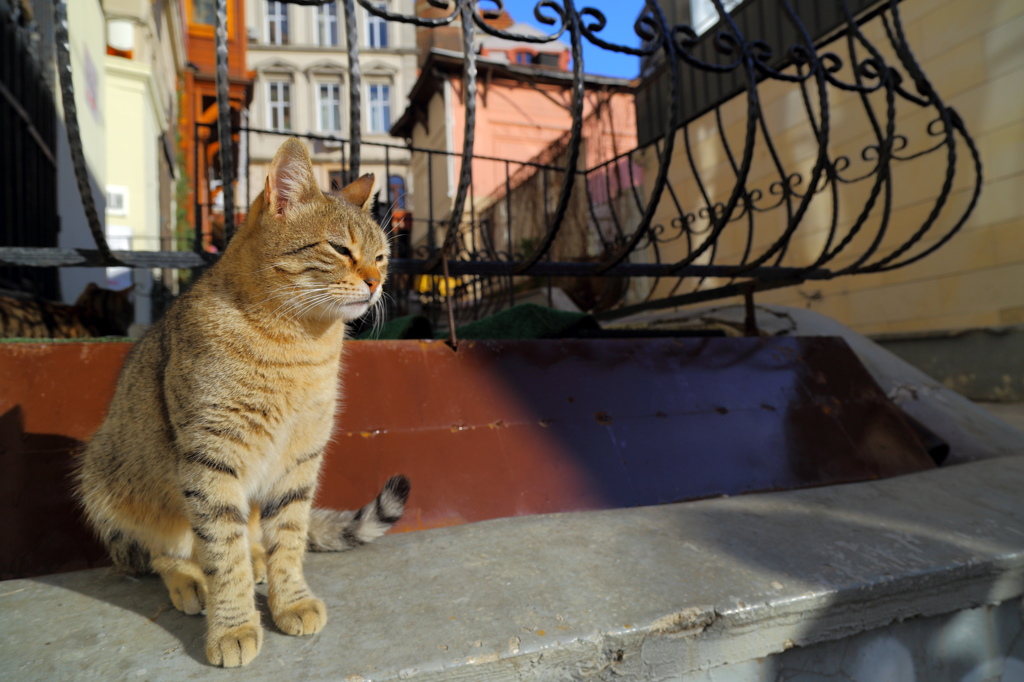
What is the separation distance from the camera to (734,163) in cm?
284

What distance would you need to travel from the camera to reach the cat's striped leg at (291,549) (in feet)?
3.97

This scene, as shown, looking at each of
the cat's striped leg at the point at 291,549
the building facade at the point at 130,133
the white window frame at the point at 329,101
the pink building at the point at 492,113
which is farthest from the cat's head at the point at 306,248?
the white window frame at the point at 329,101

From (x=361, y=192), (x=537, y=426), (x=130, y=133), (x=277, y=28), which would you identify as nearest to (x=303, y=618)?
(x=537, y=426)

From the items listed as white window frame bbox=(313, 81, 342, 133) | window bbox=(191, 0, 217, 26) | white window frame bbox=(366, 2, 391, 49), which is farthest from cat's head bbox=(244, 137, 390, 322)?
white window frame bbox=(366, 2, 391, 49)

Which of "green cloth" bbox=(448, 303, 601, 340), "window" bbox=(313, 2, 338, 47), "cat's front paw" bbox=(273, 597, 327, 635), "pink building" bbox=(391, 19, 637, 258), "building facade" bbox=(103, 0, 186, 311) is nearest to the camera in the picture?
"cat's front paw" bbox=(273, 597, 327, 635)

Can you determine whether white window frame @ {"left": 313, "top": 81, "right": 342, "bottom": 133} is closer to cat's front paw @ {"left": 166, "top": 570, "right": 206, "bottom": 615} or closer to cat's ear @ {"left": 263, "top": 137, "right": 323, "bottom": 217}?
cat's ear @ {"left": 263, "top": 137, "right": 323, "bottom": 217}

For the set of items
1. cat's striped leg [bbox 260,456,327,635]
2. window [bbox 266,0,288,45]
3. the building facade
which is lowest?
cat's striped leg [bbox 260,456,327,635]

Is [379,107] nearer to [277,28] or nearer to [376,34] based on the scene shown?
[376,34]

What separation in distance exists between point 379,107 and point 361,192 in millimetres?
26346

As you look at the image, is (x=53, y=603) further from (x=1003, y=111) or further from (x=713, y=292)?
(x=1003, y=111)

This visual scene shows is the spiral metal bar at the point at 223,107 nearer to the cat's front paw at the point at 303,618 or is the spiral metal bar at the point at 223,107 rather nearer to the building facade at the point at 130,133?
the cat's front paw at the point at 303,618

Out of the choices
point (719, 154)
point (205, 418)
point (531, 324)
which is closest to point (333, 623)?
point (205, 418)

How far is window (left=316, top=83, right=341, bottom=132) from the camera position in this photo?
2475 centimetres

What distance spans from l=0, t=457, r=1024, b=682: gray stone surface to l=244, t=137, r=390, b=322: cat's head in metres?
0.65
